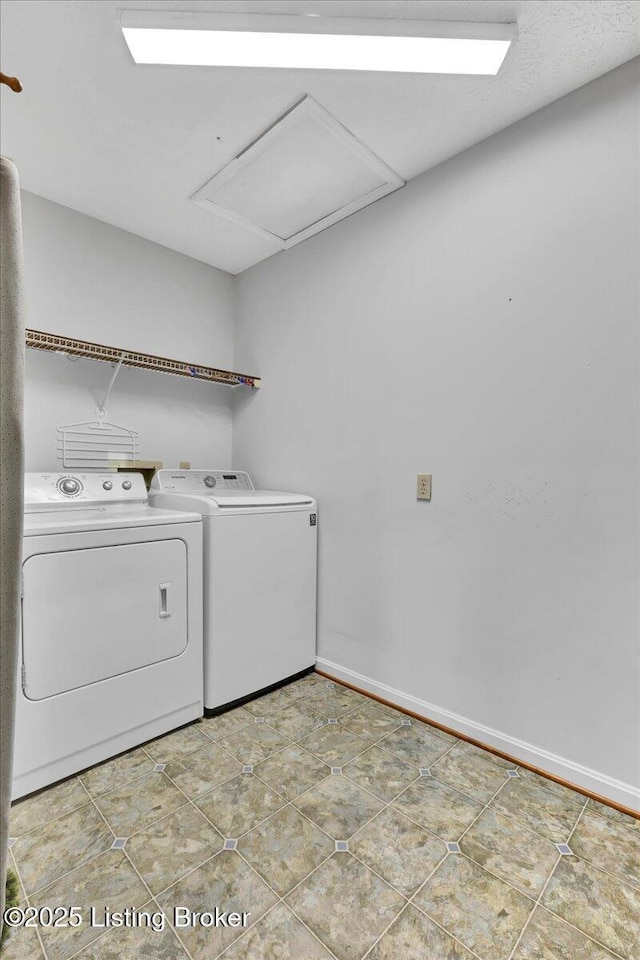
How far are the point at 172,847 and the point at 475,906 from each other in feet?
2.69

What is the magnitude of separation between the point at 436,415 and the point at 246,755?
1.56m

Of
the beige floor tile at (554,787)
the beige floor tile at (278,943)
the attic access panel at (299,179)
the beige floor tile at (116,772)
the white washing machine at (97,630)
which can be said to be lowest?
the beige floor tile at (116,772)

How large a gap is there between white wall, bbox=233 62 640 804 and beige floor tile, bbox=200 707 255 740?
55 centimetres

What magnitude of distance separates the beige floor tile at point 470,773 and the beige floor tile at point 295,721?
20.2 inches

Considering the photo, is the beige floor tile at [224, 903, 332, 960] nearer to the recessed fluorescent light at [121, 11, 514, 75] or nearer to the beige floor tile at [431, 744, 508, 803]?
the beige floor tile at [431, 744, 508, 803]

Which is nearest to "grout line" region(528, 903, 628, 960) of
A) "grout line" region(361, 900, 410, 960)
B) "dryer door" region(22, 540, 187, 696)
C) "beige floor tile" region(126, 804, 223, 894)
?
"grout line" region(361, 900, 410, 960)

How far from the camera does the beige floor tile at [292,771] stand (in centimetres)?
149

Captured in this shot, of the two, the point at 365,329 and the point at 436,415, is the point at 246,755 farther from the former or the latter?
the point at 365,329

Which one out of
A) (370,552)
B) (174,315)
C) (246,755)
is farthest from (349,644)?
Answer: (174,315)

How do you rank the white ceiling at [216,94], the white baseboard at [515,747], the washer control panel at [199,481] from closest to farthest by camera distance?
the white ceiling at [216,94] → the white baseboard at [515,747] → the washer control panel at [199,481]

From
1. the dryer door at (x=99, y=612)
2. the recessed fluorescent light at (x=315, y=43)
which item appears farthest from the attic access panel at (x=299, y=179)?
the dryer door at (x=99, y=612)

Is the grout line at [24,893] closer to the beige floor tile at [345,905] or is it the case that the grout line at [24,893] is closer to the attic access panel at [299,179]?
the beige floor tile at [345,905]

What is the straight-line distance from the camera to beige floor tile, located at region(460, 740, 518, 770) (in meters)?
1.63

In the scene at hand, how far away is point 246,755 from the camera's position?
1.66 meters
